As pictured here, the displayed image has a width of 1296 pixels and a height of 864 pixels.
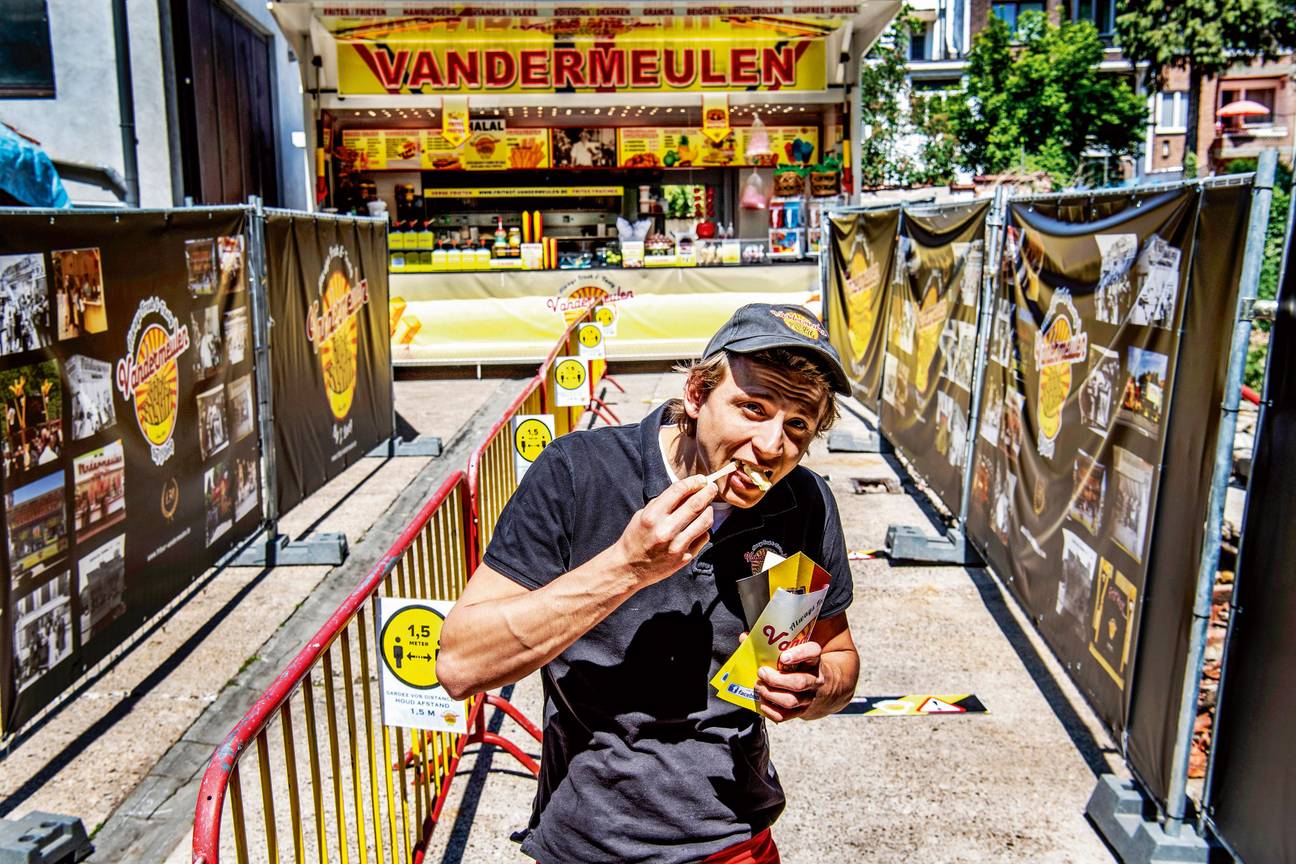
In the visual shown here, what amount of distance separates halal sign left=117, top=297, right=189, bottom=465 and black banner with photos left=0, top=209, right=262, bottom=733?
0.04 ft

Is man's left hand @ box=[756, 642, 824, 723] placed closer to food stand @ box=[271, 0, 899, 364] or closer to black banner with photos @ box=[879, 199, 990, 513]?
black banner with photos @ box=[879, 199, 990, 513]

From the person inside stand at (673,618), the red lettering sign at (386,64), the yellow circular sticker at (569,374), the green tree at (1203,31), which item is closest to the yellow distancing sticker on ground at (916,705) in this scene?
the person inside stand at (673,618)

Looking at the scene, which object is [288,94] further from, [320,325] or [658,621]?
[658,621]

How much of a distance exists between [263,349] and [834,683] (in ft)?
18.2

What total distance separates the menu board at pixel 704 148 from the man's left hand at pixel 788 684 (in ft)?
56.2

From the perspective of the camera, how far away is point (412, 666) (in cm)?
352

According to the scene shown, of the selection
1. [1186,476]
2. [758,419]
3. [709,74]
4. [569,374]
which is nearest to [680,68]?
[709,74]

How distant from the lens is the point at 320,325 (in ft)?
27.6

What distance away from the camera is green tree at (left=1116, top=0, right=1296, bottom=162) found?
43594 millimetres

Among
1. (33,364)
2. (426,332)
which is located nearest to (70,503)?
(33,364)

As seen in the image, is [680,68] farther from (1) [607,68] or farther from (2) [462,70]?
(2) [462,70]

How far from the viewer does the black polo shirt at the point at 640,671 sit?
2.26m

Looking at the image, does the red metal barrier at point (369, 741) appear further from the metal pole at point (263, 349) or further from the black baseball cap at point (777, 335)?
the metal pole at point (263, 349)

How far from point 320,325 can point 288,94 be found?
1944 centimetres
